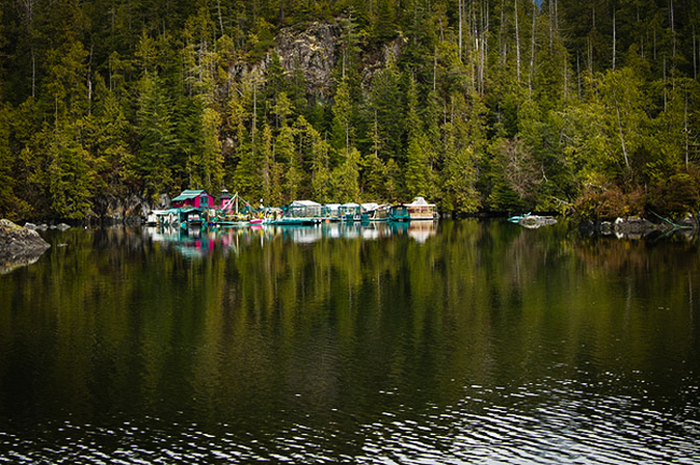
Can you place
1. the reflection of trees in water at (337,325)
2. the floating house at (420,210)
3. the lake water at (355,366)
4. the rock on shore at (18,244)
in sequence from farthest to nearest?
the floating house at (420,210) → the rock on shore at (18,244) → the reflection of trees in water at (337,325) → the lake water at (355,366)

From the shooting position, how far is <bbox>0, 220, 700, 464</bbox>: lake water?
48.1 feet

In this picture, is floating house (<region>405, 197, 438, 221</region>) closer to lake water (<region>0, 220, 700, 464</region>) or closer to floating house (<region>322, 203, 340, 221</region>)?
floating house (<region>322, 203, 340, 221</region>)

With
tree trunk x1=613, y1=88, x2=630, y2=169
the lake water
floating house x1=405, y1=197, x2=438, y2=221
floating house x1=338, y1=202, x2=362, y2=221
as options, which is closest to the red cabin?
floating house x1=338, y1=202, x2=362, y2=221

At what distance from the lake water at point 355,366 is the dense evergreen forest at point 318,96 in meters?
63.1

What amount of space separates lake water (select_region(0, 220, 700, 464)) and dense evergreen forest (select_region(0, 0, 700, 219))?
6307 centimetres

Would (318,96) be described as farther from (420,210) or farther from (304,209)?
(420,210)

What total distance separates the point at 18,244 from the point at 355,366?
46820 millimetres

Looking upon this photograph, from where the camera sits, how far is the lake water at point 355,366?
14.7 m

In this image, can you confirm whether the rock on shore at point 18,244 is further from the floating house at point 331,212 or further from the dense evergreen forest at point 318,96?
the floating house at point 331,212

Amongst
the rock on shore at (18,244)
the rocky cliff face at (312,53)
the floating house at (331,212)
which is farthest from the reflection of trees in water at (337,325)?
the rocky cliff face at (312,53)

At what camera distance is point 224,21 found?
13300 centimetres

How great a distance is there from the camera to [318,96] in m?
128

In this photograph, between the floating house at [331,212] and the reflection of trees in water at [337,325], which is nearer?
the reflection of trees in water at [337,325]

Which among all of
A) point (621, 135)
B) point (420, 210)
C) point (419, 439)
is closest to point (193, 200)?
point (420, 210)
